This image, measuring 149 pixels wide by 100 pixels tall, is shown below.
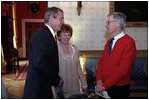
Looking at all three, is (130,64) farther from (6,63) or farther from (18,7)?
(18,7)

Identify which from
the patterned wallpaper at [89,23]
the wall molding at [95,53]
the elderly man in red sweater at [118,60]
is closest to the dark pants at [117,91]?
the elderly man in red sweater at [118,60]

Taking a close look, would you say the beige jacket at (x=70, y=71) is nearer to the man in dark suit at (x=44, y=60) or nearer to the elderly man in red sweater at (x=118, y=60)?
the elderly man in red sweater at (x=118, y=60)

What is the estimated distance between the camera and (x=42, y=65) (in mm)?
2500

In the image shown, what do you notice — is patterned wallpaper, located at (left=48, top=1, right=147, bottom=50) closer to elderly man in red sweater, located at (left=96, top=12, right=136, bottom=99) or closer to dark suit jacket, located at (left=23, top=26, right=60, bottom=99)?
elderly man in red sweater, located at (left=96, top=12, right=136, bottom=99)

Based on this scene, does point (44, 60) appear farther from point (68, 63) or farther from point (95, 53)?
point (95, 53)

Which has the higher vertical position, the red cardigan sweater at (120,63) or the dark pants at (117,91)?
the red cardigan sweater at (120,63)

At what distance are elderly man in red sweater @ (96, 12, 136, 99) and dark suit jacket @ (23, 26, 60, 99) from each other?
1.58 feet

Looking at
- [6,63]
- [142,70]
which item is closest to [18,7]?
[6,63]

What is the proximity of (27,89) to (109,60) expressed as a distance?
29.3 inches

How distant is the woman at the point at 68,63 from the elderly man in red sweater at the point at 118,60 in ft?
1.55

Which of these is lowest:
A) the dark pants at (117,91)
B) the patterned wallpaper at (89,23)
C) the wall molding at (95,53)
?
the dark pants at (117,91)

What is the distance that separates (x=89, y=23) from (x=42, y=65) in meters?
3.26

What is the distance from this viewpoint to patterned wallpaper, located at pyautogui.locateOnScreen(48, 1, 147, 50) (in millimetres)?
5621

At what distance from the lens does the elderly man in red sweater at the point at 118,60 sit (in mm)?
2760
